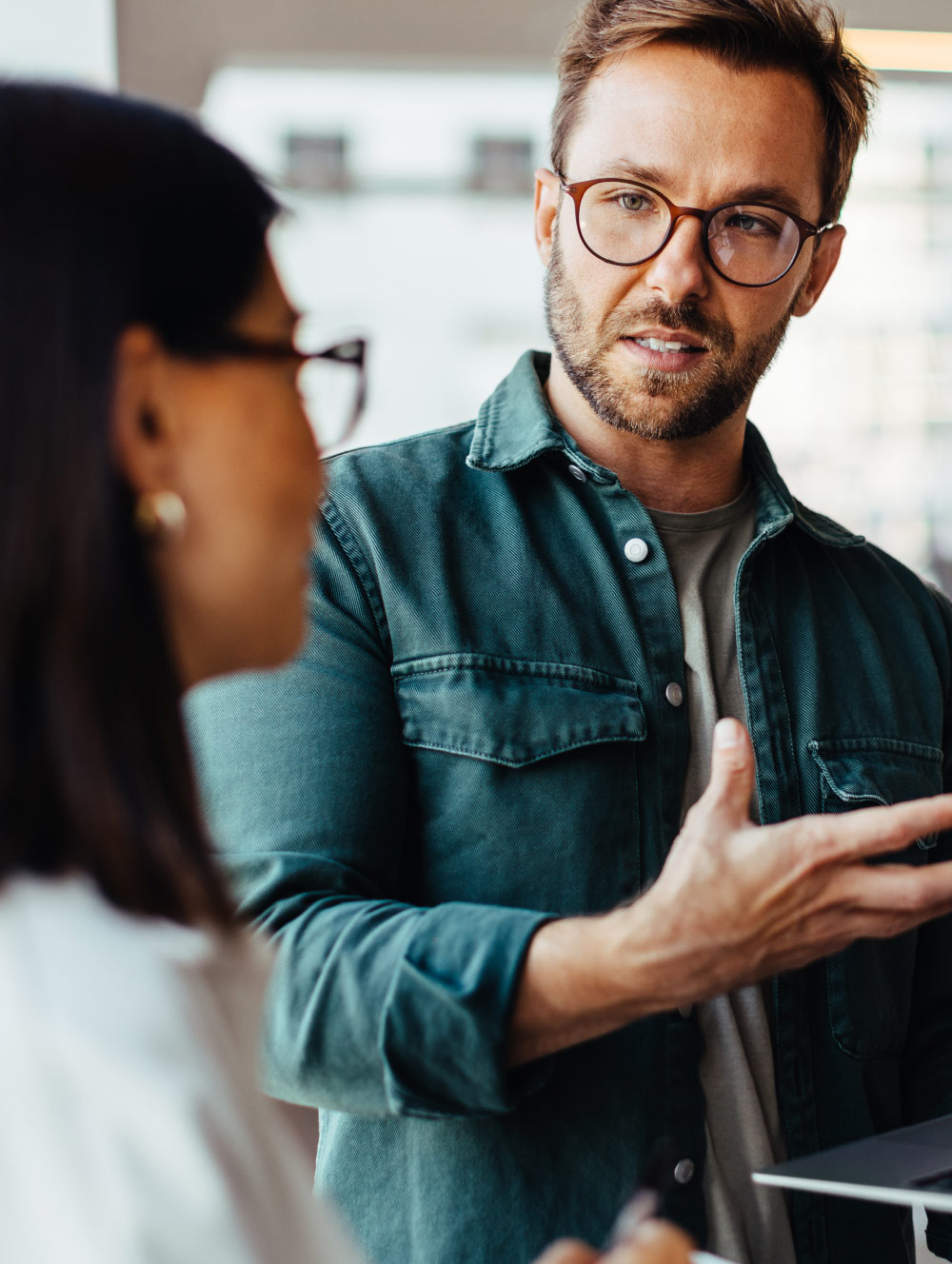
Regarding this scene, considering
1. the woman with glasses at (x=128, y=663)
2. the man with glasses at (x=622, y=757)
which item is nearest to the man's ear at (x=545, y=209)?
the man with glasses at (x=622, y=757)

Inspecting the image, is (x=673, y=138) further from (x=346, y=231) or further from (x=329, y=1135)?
(x=346, y=231)

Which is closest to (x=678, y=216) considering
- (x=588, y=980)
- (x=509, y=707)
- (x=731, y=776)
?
(x=509, y=707)

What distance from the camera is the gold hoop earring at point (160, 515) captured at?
22.7 inches

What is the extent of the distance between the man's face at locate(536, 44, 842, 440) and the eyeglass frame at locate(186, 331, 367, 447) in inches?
24.1

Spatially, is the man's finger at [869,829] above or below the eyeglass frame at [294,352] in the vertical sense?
below

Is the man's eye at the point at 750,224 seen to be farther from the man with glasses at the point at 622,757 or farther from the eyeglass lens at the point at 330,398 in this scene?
the eyeglass lens at the point at 330,398

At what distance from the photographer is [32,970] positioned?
50cm

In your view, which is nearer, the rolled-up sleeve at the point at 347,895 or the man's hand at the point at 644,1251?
the man's hand at the point at 644,1251

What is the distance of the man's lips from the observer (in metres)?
1.31

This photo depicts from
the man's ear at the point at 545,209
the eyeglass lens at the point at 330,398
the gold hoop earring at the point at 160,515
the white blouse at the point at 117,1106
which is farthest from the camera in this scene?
the man's ear at the point at 545,209

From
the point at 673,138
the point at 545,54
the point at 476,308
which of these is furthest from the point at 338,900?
the point at 476,308

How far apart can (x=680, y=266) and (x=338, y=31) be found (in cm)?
158

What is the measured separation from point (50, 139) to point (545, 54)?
7.70 ft

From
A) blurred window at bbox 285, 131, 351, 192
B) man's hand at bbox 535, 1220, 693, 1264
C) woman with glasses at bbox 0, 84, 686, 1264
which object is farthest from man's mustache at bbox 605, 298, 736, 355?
blurred window at bbox 285, 131, 351, 192
